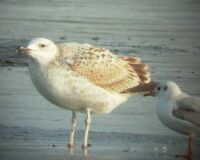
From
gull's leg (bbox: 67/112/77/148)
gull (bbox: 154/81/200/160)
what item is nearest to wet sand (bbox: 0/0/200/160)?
gull's leg (bbox: 67/112/77/148)

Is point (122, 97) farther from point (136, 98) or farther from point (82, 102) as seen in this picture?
point (136, 98)

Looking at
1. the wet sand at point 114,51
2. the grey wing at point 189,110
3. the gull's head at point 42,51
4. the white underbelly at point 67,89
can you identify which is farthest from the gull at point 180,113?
the gull's head at point 42,51

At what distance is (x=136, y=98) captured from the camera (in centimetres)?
1370

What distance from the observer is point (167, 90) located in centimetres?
1093

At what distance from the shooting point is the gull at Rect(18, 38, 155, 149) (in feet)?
35.4

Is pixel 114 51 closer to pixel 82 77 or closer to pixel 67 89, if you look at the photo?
pixel 82 77

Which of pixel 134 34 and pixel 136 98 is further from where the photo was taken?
pixel 134 34

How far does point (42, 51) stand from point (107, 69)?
1.06m

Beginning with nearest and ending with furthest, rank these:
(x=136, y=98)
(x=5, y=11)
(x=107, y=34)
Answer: (x=136, y=98) → (x=107, y=34) → (x=5, y=11)

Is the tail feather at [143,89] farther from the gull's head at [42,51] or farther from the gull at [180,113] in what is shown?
the gull's head at [42,51]

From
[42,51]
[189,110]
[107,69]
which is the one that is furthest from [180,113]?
[42,51]

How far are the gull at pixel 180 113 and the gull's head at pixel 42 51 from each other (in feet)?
4.30

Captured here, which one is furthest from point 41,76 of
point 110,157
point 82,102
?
point 110,157

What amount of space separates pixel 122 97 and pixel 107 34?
9.34 metres
